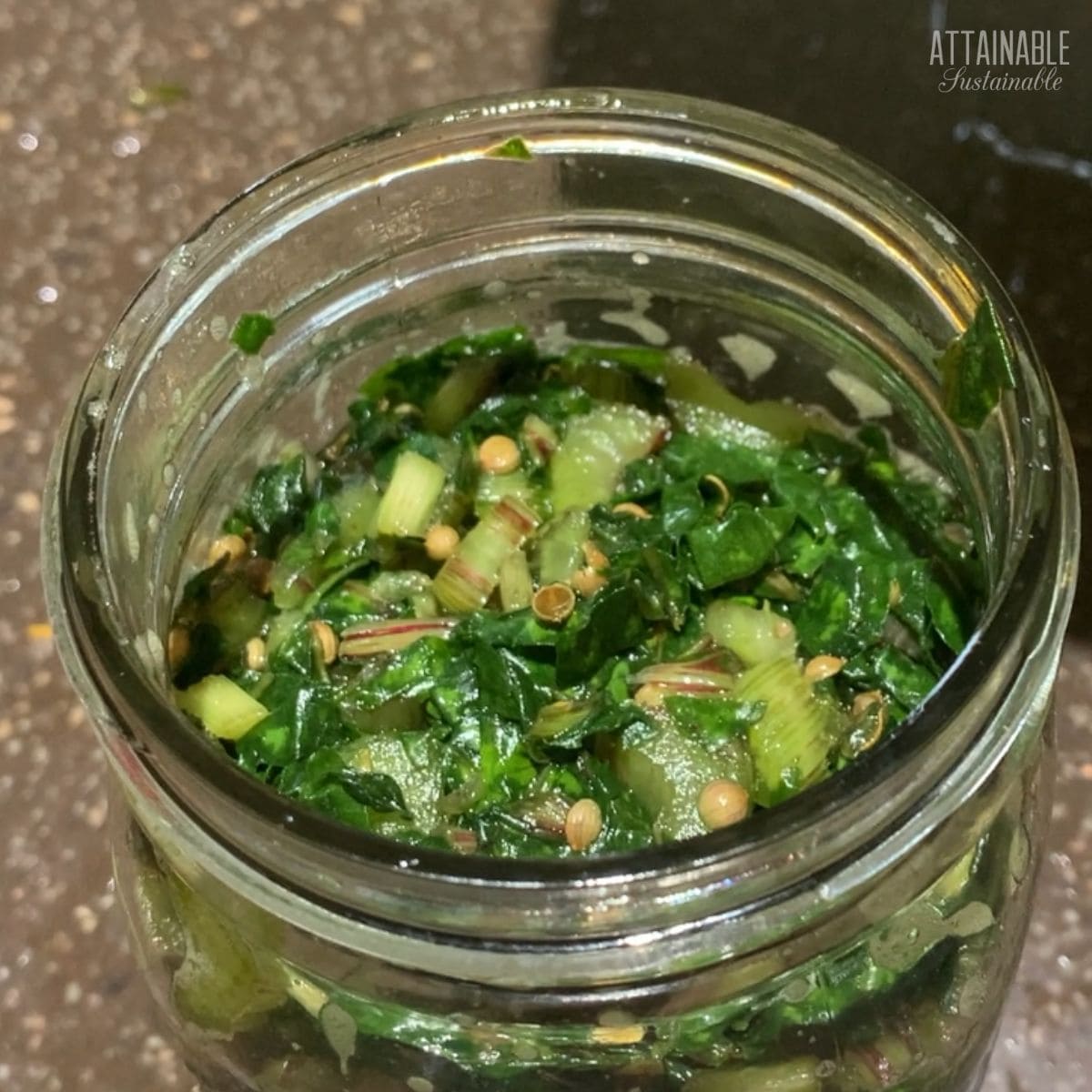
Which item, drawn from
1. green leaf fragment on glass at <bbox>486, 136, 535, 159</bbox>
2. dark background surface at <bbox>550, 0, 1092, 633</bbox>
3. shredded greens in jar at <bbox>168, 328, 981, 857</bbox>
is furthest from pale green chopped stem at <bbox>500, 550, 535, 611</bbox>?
dark background surface at <bbox>550, 0, 1092, 633</bbox>

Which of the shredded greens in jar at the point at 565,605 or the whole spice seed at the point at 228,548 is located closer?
the shredded greens in jar at the point at 565,605

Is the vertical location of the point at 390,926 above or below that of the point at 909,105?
below

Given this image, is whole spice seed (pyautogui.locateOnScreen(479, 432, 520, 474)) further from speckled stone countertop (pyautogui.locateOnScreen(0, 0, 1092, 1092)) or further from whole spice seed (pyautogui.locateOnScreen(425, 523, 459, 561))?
speckled stone countertop (pyautogui.locateOnScreen(0, 0, 1092, 1092))

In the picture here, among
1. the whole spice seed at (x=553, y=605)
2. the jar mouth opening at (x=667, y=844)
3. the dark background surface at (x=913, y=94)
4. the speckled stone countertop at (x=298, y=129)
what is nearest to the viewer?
the jar mouth opening at (x=667, y=844)

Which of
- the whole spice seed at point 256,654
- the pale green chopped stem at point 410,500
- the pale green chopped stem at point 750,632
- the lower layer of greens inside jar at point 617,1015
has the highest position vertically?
the pale green chopped stem at point 410,500

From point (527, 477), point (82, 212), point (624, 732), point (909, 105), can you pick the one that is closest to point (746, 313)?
point (527, 477)

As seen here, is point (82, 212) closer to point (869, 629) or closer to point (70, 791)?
point (70, 791)

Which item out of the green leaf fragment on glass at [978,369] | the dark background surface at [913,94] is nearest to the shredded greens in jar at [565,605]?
the green leaf fragment on glass at [978,369]

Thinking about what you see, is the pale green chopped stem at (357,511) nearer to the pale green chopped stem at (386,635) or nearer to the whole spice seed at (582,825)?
the pale green chopped stem at (386,635)

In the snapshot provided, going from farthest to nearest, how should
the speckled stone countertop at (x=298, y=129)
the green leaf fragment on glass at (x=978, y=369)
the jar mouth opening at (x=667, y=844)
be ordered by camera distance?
the speckled stone countertop at (x=298, y=129)
the green leaf fragment on glass at (x=978, y=369)
the jar mouth opening at (x=667, y=844)
